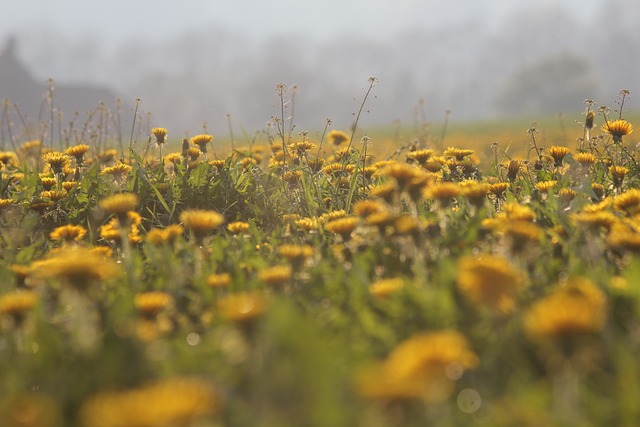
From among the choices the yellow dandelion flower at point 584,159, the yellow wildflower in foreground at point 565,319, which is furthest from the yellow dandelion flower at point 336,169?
the yellow wildflower in foreground at point 565,319

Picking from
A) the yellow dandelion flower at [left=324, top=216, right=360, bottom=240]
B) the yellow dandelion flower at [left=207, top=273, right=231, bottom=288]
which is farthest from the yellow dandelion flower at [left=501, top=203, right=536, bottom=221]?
the yellow dandelion flower at [left=207, top=273, right=231, bottom=288]

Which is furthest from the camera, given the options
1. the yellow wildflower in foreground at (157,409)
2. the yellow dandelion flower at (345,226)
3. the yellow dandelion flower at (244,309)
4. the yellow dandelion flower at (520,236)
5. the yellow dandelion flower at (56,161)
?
the yellow dandelion flower at (56,161)

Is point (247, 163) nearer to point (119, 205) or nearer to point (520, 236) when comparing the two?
point (119, 205)

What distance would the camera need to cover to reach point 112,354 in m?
1.38

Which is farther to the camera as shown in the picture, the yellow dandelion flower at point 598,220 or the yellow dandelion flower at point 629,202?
the yellow dandelion flower at point 629,202

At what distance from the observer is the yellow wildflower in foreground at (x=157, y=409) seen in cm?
86

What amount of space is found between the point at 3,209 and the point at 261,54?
159079 millimetres

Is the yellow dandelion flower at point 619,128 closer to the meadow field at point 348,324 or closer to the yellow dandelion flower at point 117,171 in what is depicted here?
the meadow field at point 348,324

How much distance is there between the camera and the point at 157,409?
2.87 ft

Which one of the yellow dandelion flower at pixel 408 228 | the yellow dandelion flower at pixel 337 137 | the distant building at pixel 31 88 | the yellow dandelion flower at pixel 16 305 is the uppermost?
the yellow dandelion flower at pixel 408 228

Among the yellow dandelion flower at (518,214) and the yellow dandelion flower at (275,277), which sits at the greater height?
the yellow dandelion flower at (518,214)

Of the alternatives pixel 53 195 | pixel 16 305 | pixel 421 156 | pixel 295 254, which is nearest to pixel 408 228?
pixel 295 254

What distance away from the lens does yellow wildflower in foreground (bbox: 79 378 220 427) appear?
86cm

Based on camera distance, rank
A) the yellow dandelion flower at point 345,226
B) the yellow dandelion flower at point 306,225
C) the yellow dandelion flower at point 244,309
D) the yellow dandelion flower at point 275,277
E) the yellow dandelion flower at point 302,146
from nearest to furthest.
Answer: the yellow dandelion flower at point 244,309 < the yellow dandelion flower at point 275,277 < the yellow dandelion flower at point 345,226 < the yellow dandelion flower at point 306,225 < the yellow dandelion flower at point 302,146
